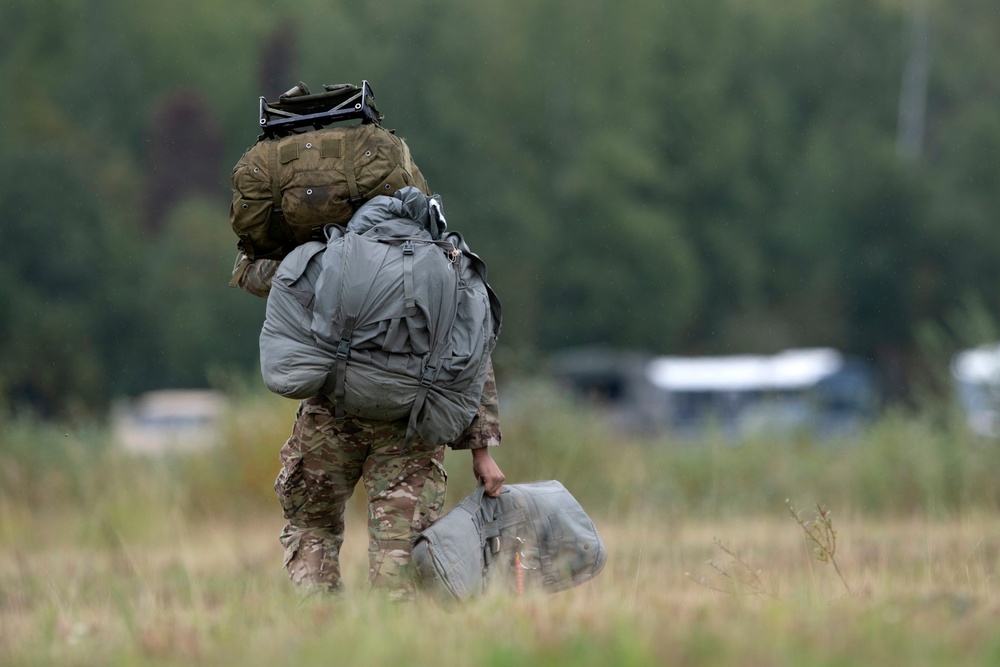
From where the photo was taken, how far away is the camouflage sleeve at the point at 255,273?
217 inches

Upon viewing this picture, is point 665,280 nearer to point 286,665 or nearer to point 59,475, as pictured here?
point 59,475

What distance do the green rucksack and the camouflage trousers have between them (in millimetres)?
652

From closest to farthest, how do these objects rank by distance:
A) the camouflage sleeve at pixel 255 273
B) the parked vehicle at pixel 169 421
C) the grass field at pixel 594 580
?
the grass field at pixel 594 580 → the camouflage sleeve at pixel 255 273 → the parked vehicle at pixel 169 421

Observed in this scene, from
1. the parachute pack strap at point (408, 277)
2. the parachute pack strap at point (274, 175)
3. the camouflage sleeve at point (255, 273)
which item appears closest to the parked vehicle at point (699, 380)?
the camouflage sleeve at point (255, 273)

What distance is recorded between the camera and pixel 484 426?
5.29 metres

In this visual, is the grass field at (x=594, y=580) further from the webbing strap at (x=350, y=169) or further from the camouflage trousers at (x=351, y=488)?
the webbing strap at (x=350, y=169)

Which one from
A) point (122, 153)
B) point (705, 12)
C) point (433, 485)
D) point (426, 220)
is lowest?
point (433, 485)

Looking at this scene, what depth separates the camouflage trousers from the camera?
17.0 ft

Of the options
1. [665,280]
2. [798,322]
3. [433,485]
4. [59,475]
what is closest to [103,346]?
[665,280]

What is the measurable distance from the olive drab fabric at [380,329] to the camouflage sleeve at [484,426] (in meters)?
0.12

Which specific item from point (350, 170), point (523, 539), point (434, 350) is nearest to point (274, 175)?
point (350, 170)

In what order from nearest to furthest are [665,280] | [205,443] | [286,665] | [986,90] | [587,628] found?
[286,665] → [587,628] → [205,443] → [665,280] → [986,90]

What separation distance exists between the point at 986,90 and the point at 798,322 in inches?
511

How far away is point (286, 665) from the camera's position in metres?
3.64
